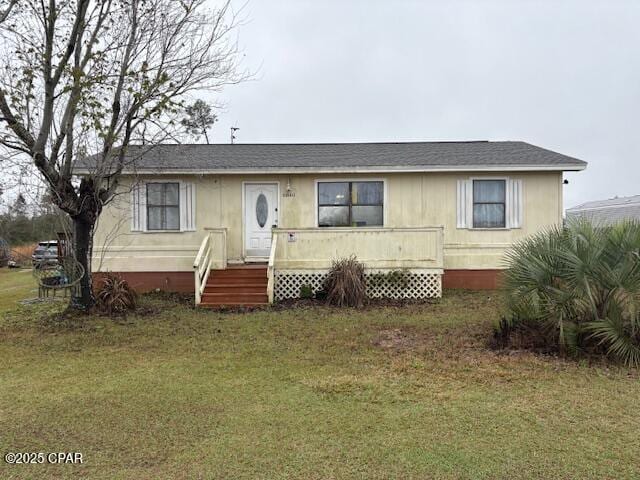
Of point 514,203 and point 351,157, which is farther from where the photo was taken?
point 351,157

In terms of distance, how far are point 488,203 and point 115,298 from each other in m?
9.36

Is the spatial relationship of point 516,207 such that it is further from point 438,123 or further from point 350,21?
point 438,123

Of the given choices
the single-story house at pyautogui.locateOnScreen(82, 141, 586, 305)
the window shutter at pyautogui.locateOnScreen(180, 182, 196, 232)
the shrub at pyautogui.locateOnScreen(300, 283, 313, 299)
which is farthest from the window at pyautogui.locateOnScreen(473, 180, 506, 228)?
the window shutter at pyautogui.locateOnScreen(180, 182, 196, 232)

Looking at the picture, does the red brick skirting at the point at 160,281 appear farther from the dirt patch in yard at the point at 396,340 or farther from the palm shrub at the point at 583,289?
the palm shrub at the point at 583,289

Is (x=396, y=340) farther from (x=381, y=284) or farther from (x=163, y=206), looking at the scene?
(x=163, y=206)

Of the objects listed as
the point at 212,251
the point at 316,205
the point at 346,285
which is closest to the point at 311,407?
the point at 346,285

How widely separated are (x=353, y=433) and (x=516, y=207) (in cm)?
1009

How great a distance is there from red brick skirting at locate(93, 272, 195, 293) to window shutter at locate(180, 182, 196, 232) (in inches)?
49.6

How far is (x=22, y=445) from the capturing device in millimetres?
3717


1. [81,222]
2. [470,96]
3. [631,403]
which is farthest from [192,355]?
[470,96]

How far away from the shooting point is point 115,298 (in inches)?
380

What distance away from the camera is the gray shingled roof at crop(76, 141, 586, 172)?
1198 cm

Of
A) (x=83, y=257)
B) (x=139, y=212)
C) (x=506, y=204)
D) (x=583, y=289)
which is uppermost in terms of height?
(x=506, y=204)

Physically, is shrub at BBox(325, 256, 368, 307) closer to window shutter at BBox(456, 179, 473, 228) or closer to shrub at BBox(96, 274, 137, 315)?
window shutter at BBox(456, 179, 473, 228)
